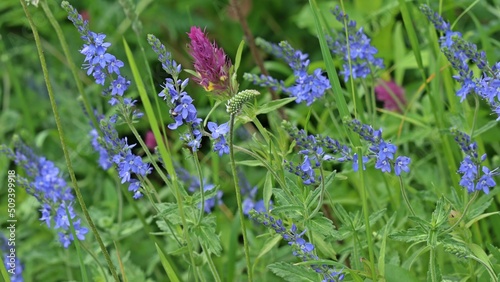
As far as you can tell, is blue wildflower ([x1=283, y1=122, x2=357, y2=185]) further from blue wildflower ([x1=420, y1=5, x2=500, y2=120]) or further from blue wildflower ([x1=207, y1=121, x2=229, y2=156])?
blue wildflower ([x1=420, y1=5, x2=500, y2=120])

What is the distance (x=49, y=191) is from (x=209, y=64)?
87cm

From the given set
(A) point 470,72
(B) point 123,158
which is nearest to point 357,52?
(A) point 470,72

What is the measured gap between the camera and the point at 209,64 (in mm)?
1561

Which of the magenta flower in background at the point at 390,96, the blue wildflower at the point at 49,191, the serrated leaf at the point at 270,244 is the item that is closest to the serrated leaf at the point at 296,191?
the serrated leaf at the point at 270,244

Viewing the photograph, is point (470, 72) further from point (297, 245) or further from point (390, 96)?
point (390, 96)

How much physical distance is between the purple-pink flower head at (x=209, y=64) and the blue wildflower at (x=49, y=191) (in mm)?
616

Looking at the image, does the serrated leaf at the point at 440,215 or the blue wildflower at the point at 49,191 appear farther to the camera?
the blue wildflower at the point at 49,191

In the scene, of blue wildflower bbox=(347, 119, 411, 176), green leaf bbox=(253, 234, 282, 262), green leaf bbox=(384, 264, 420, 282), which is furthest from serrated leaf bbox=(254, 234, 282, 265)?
blue wildflower bbox=(347, 119, 411, 176)

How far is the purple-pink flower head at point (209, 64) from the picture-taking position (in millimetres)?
1551

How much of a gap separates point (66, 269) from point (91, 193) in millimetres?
529

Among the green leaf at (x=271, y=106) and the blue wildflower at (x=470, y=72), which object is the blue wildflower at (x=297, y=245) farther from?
the blue wildflower at (x=470, y=72)

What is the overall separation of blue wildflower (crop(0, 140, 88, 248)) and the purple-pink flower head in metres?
0.62

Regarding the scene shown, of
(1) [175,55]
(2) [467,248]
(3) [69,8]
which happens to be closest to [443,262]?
(2) [467,248]

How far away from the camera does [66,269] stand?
2715mm
